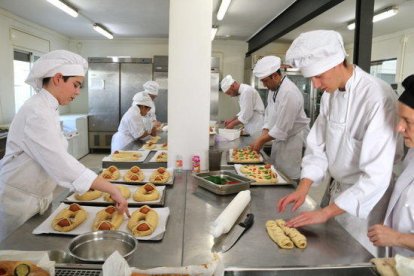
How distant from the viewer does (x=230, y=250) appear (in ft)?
4.33

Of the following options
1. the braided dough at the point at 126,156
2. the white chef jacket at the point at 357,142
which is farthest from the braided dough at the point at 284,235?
the braided dough at the point at 126,156

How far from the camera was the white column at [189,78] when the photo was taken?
97.3 inches

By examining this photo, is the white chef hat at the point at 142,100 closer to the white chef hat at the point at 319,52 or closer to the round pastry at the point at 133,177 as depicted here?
the round pastry at the point at 133,177

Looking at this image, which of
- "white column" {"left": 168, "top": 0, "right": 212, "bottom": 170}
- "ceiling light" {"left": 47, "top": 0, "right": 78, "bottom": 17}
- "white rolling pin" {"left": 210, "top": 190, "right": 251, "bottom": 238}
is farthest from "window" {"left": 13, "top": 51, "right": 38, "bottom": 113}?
"white rolling pin" {"left": 210, "top": 190, "right": 251, "bottom": 238}

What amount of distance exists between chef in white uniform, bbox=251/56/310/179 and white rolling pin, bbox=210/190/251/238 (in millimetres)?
1486

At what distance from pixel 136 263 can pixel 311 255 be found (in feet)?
2.09

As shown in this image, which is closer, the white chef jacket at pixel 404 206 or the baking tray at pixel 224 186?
the white chef jacket at pixel 404 206

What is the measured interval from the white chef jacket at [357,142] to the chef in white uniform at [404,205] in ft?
0.22

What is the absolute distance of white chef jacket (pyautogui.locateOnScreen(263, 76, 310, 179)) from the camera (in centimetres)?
307

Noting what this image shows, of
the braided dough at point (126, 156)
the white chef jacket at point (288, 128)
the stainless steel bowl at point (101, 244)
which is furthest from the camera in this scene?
the white chef jacket at point (288, 128)

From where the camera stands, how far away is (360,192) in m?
1.49

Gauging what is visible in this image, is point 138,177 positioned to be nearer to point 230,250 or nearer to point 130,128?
point 230,250

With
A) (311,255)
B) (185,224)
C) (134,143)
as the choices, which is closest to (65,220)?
(185,224)

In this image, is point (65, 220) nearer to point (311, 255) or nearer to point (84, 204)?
point (84, 204)
